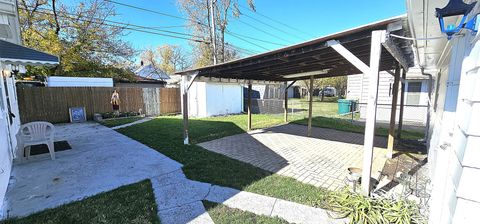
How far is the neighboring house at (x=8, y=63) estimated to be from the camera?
3716mm

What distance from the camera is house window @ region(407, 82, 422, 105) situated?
1070cm

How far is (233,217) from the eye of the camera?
2818 mm

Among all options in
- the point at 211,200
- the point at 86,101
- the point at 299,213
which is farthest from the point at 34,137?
the point at 86,101

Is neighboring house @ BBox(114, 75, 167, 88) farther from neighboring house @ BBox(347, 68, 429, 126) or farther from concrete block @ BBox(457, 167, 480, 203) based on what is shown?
concrete block @ BBox(457, 167, 480, 203)

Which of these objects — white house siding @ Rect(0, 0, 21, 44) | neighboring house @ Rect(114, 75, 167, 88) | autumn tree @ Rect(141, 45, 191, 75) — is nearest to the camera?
white house siding @ Rect(0, 0, 21, 44)

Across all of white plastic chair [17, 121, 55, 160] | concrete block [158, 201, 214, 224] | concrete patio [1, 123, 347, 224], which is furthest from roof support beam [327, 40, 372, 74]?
white plastic chair [17, 121, 55, 160]

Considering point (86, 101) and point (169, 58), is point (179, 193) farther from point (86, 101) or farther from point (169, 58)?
point (169, 58)

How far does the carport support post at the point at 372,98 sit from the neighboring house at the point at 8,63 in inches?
Answer: 207

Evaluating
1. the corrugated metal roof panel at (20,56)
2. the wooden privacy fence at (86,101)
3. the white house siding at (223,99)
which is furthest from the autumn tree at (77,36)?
the corrugated metal roof panel at (20,56)

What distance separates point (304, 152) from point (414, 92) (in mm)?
9068

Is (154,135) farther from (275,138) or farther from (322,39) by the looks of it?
(322,39)

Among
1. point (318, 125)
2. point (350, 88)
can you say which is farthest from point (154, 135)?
point (350, 88)

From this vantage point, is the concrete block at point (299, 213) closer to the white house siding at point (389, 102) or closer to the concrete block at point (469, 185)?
the concrete block at point (469, 185)

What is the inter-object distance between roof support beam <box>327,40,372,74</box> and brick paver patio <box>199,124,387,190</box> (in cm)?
210
